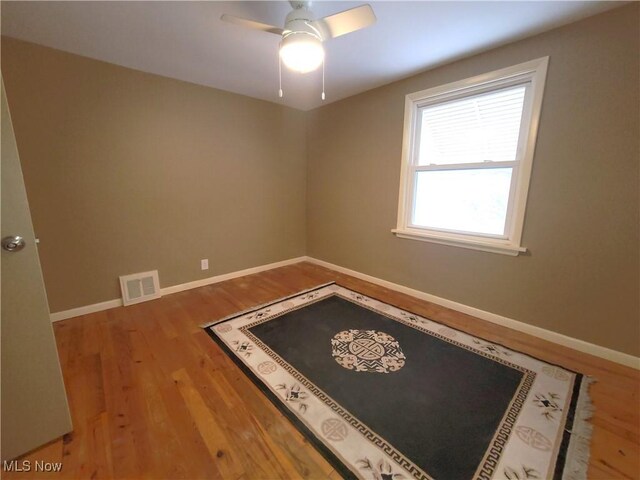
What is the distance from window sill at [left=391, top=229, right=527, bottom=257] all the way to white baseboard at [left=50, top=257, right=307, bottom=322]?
184cm

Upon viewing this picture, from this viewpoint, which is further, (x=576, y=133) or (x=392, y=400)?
(x=576, y=133)

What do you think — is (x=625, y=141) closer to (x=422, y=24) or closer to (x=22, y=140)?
(x=422, y=24)

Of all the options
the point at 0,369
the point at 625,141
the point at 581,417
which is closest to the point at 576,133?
the point at 625,141

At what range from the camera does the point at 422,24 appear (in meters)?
1.79

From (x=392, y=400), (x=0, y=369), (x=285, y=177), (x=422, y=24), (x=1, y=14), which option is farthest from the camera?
(x=285, y=177)

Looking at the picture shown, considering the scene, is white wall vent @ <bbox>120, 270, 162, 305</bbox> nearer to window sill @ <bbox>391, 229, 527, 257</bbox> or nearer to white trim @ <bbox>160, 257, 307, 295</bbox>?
white trim @ <bbox>160, 257, 307, 295</bbox>

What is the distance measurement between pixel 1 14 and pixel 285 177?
268 centimetres

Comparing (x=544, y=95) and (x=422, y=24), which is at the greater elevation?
(x=422, y=24)

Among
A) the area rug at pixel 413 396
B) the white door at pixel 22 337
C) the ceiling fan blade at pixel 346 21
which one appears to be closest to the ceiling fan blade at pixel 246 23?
the ceiling fan blade at pixel 346 21

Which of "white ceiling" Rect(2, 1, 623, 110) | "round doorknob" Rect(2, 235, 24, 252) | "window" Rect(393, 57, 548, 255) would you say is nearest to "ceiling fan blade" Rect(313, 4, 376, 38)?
"white ceiling" Rect(2, 1, 623, 110)

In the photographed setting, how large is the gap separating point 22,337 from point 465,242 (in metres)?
3.01

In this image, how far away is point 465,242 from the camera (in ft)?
8.05

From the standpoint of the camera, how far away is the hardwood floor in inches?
45.8

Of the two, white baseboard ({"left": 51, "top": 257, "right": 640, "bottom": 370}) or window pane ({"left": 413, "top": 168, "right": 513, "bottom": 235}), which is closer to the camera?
white baseboard ({"left": 51, "top": 257, "right": 640, "bottom": 370})
